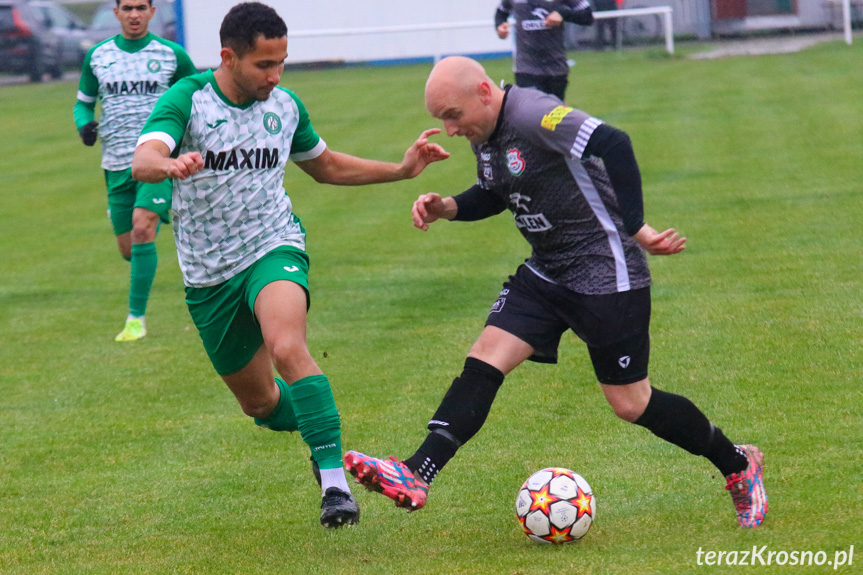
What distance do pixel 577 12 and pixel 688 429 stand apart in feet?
28.8

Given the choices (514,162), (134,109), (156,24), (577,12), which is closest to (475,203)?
(514,162)

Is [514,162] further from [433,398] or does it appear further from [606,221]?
[433,398]

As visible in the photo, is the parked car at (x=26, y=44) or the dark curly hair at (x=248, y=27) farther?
the parked car at (x=26, y=44)

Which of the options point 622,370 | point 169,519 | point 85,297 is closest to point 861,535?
point 622,370

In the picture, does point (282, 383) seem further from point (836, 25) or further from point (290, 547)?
point (836, 25)

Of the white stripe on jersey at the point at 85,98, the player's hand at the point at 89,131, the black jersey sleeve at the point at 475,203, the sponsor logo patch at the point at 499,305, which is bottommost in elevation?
the sponsor logo patch at the point at 499,305

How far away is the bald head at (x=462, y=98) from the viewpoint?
14.3ft

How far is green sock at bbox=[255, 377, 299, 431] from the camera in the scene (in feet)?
18.0

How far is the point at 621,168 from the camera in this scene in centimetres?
427

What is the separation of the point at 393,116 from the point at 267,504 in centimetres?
1722

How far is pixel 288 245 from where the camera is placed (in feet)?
16.2

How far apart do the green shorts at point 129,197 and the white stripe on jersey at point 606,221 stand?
473 cm

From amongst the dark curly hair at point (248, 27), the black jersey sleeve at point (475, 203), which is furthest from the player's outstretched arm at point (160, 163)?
the black jersey sleeve at point (475, 203)

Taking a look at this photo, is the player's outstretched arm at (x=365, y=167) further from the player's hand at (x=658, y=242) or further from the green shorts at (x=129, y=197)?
the green shorts at (x=129, y=197)
